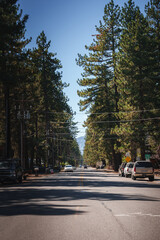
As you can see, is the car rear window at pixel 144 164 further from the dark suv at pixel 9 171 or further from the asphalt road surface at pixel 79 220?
the asphalt road surface at pixel 79 220

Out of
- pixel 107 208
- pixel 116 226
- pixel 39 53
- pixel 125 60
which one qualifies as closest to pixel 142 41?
pixel 125 60

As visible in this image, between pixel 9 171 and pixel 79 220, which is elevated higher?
pixel 9 171

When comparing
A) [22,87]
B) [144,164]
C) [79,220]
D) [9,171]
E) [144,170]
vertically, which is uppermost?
[22,87]

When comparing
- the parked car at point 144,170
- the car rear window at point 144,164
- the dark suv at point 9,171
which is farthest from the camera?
the car rear window at point 144,164

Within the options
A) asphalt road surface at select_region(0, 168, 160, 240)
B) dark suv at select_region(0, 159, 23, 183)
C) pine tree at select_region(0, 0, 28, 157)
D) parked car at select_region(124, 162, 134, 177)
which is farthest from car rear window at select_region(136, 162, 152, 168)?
asphalt road surface at select_region(0, 168, 160, 240)

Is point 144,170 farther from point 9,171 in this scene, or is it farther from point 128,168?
point 9,171

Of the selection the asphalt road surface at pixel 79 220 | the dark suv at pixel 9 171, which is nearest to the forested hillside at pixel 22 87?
the dark suv at pixel 9 171

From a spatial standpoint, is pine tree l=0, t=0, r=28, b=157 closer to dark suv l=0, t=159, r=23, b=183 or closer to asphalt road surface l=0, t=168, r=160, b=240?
dark suv l=0, t=159, r=23, b=183

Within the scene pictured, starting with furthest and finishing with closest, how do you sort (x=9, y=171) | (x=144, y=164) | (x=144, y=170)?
(x=144, y=164)
(x=144, y=170)
(x=9, y=171)

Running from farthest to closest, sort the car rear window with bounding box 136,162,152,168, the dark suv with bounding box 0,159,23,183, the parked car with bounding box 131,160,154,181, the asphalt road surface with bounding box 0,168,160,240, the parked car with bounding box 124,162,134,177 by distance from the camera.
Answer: the parked car with bounding box 124,162,134,177
the car rear window with bounding box 136,162,152,168
the parked car with bounding box 131,160,154,181
the dark suv with bounding box 0,159,23,183
the asphalt road surface with bounding box 0,168,160,240

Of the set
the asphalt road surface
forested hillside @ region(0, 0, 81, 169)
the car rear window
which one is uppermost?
forested hillside @ region(0, 0, 81, 169)

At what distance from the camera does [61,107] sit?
208ft

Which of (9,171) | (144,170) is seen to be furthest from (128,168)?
Answer: (9,171)

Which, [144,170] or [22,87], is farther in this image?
[22,87]
